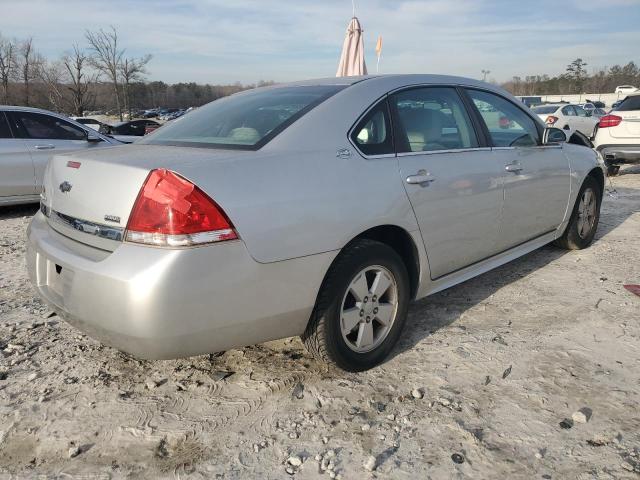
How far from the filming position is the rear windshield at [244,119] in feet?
8.29

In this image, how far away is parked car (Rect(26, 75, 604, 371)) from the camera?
202 cm

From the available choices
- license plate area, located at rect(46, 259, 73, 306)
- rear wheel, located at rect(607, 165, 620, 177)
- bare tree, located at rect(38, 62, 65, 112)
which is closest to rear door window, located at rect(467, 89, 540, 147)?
license plate area, located at rect(46, 259, 73, 306)

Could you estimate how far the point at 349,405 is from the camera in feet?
8.02

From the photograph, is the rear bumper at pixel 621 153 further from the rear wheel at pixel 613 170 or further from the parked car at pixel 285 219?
the parked car at pixel 285 219

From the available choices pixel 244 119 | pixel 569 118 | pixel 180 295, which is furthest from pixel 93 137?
pixel 569 118

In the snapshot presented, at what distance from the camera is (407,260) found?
2910 millimetres

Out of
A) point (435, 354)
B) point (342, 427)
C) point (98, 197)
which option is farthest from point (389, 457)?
point (98, 197)

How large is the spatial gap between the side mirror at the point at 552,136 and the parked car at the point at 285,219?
553 millimetres

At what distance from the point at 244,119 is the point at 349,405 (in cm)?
158

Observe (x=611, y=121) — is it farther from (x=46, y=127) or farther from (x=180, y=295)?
(x=180, y=295)

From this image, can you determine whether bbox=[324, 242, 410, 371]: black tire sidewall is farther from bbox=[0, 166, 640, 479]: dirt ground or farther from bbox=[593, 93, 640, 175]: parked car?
bbox=[593, 93, 640, 175]: parked car

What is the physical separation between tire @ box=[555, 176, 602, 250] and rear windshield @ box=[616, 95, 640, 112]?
17.2 feet

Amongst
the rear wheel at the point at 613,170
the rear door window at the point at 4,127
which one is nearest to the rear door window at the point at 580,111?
the rear wheel at the point at 613,170

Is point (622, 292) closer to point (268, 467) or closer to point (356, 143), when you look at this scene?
point (356, 143)
